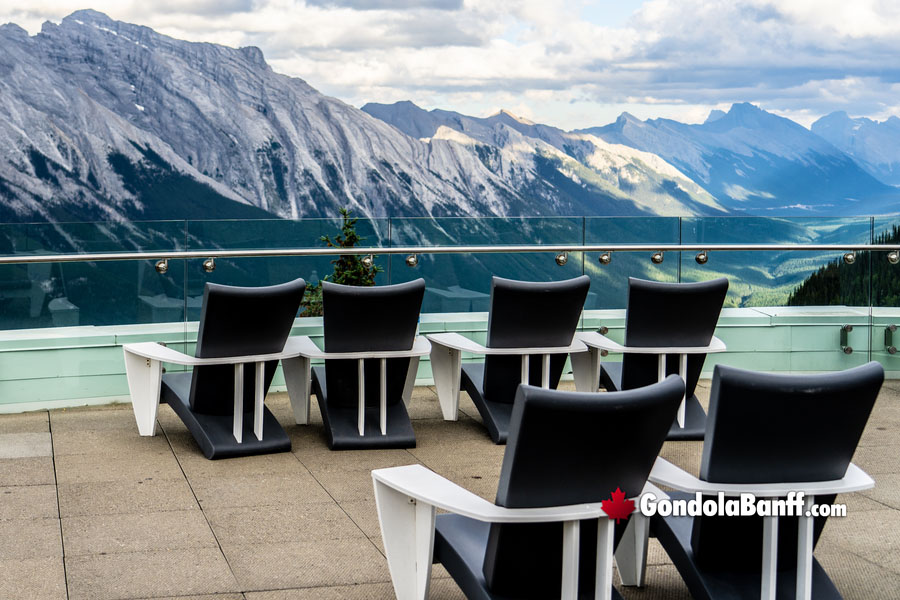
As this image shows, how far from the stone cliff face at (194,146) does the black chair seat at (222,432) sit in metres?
94.4

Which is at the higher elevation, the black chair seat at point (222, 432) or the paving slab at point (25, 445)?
the black chair seat at point (222, 432)

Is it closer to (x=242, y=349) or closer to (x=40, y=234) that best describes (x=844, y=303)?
(x=242, y=349)

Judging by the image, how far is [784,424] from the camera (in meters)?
2.43

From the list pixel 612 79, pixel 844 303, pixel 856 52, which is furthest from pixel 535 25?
pixel 844 303

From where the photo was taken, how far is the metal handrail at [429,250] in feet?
19.8

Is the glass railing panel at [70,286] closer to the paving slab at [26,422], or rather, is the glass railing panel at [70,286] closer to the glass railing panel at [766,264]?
the paving slab at [26,422]

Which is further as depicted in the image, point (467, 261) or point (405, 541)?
point (467, 261)

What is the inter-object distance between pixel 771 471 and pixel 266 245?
5033 millimetres

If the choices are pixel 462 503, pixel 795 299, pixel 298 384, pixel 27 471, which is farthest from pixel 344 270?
pixel 462 503

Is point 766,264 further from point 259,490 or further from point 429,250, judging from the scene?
point 259,490

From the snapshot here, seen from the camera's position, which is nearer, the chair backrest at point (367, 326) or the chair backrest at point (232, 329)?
the chair backrest at point (232, 329)

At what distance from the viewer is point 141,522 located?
12.2 feet

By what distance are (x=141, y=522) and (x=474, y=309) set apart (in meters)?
3.59

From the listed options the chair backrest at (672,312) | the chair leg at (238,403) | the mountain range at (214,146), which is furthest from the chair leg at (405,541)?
the mountain range at (214,146)
